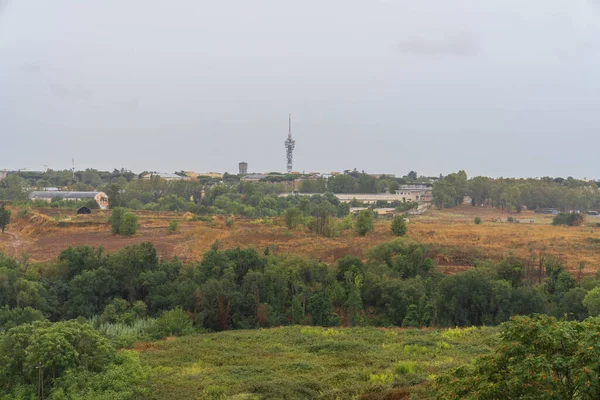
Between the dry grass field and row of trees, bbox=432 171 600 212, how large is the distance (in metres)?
34.1

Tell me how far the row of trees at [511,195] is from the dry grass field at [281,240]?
34086 millimetres

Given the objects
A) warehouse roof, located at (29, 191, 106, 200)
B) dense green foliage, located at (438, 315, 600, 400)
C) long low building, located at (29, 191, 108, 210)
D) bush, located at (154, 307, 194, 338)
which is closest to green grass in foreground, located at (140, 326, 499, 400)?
bush, located at (154, 307, 194, 338)

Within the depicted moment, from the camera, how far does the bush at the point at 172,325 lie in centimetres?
2350

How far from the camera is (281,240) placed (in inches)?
1602

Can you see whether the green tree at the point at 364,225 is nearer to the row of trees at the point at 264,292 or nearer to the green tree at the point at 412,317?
the row of trees at the point at 264,292

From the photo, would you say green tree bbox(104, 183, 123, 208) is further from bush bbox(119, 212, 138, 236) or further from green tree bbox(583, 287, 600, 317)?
green tree bbox(583, 287, 600, 317)

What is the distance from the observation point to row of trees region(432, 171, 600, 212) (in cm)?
8131

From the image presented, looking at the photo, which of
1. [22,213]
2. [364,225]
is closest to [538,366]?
[364,225]

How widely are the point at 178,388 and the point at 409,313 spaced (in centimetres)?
1435

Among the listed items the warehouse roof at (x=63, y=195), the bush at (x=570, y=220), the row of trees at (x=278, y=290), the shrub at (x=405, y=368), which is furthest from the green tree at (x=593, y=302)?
the warehouse roof at (x=63, y=195)

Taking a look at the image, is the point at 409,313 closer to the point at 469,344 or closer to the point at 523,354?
the point at 469,344

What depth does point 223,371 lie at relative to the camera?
659 inches

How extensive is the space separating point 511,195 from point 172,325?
2655 inches

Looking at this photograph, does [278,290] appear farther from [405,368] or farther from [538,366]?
[538,366]
